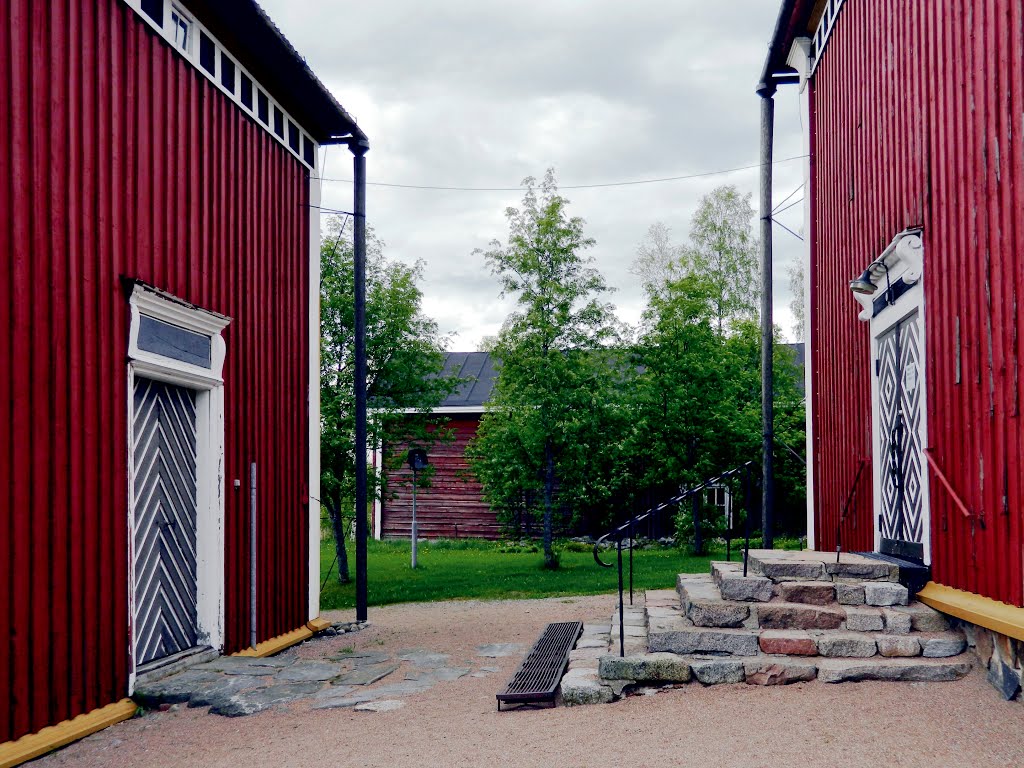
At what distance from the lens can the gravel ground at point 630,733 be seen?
195 inches

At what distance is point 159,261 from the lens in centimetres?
736

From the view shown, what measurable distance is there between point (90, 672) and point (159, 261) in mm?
2894

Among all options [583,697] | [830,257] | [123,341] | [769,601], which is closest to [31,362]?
[123,341]

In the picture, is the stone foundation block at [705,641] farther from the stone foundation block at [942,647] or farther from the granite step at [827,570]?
the stone foundation block at [942,647]

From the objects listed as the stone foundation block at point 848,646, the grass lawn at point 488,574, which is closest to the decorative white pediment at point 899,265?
the stone foundation block at point 848,646

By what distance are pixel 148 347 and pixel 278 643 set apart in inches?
136

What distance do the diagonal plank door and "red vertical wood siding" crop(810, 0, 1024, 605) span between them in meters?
5.59

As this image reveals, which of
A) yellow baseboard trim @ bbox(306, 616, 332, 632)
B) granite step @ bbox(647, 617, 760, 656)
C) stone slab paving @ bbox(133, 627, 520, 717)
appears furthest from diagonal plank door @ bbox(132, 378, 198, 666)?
granite step @ bbox(647, 617, 760, 656)

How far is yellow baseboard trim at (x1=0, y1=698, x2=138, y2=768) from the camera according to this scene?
5367 mm

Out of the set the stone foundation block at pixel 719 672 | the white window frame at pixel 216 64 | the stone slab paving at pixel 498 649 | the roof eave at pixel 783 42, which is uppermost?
the roof eave at pixel 783 42

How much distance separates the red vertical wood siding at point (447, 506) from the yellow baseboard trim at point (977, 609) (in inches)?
685

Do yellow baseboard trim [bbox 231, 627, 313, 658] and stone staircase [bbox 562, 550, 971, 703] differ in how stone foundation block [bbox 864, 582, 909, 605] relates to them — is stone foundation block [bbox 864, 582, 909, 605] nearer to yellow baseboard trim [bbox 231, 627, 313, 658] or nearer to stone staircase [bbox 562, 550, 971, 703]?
stone staircase [bbox 562, 550, 971, 703]

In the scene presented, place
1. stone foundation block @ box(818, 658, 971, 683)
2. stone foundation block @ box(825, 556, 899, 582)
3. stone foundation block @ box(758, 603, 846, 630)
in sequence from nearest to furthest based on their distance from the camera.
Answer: stone foundation block @ box(818, 658, 971, 683), stone foundation block @ box(758, 603, 846, 630), stone foundation block @ box(825, 556, 899, 582)

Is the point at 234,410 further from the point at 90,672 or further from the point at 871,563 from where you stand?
the point at 871,563
